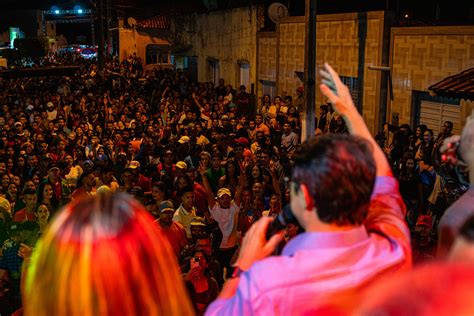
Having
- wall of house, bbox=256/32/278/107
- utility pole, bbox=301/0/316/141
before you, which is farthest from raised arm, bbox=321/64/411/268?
wall of house, bbox=256/32/278/107

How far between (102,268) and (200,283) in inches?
163

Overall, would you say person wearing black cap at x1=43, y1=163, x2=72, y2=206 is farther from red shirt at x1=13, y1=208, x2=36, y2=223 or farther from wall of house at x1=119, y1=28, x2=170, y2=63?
wall of house at x1=119, y1=28, x2=170, y2=63

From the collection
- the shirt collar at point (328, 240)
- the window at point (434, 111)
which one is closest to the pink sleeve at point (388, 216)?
the shirt collar at point (328, 240)

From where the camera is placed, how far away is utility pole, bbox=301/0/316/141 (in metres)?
10.9

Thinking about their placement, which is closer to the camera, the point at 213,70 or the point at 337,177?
the point at 337,177

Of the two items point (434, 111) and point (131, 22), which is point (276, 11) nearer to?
point (434, 111)

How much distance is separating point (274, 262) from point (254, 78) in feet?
66.4

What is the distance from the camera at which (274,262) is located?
64.9 inches

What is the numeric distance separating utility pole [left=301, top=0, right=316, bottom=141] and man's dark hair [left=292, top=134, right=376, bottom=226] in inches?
357

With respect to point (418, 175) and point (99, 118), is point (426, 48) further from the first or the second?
point (99, 118)

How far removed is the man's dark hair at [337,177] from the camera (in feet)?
5.56

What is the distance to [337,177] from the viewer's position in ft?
5.54

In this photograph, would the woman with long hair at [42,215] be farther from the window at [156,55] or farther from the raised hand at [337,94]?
the window at [156,55]

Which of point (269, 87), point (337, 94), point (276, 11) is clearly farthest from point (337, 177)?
point (269, 87)
